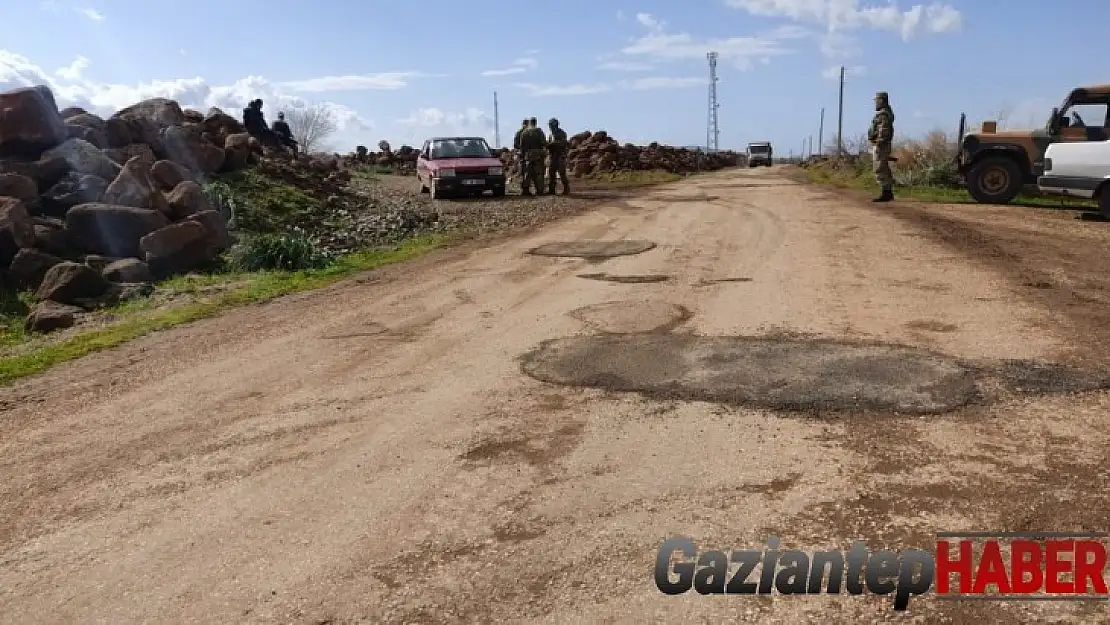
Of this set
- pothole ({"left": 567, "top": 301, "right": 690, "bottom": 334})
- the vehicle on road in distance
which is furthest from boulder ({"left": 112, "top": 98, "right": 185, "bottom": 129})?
the vehicle on road in distance

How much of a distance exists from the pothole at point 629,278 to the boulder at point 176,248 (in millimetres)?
5716

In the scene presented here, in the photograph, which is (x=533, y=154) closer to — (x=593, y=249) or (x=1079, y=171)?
(x=593, y=249)

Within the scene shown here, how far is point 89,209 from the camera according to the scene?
11250mm

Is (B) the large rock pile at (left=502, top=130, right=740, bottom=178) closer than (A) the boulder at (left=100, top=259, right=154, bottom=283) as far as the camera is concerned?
No

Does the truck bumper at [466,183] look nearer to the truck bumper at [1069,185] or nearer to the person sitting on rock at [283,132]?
the person sitting on rock at [283,132]

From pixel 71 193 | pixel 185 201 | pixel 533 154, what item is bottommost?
pixel 185 201

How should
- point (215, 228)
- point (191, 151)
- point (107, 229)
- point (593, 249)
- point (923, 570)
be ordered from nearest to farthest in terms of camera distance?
point (923, 570), point (593, 249), point (107, 229), point (215, 228), point (191, 151)

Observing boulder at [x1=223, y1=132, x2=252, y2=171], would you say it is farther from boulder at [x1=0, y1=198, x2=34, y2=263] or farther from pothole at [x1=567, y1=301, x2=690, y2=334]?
pothole at [x1=567, y1=301, x2=690, y2=334]

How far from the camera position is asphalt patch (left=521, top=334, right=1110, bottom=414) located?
4605 mm

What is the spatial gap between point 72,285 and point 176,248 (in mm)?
1748

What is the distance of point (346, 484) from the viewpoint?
12.6 ft

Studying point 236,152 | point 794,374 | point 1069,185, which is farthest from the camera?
point 236,152

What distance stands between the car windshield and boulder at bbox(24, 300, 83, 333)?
12.3 m

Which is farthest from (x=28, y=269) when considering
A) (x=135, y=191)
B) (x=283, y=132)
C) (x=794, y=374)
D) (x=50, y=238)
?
(x=283, y=132)
